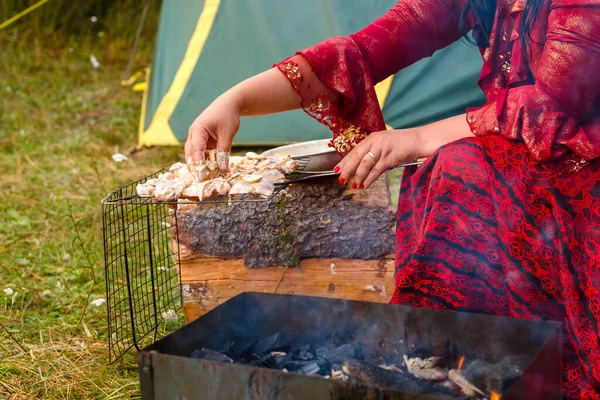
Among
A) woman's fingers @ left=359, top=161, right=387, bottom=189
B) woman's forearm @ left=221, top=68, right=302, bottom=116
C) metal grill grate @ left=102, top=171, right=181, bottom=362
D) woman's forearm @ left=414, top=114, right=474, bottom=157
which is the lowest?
metal grill grate @ left=102, top=171, right=181, bottom=362

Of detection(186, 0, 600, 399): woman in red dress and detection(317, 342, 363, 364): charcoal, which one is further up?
detection(186, 0, 600, 399): woman in red dress

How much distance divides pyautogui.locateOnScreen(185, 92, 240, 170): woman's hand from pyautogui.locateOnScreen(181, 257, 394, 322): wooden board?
0.49 metres

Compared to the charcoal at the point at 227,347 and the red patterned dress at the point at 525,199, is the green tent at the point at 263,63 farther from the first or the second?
the charcoal at the point at 227,347

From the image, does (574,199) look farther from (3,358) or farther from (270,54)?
(270,54)

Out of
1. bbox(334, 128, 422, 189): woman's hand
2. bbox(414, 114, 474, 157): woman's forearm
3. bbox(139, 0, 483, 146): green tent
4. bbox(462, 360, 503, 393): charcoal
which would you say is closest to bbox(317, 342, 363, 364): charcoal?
bbox(462, 360, 503, 393): charcoal

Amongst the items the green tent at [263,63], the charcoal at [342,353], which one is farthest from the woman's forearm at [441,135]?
the green tent at [263,63]

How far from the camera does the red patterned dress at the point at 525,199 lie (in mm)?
1476

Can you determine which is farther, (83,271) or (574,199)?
(83,271)

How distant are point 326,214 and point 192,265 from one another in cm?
47

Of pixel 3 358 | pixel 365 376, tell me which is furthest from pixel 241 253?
pixel 365 376

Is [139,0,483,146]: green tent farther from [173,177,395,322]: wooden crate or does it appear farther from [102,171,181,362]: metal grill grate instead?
[173,177,395,322]: wooden crate

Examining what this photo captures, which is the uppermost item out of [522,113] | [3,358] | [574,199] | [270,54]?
[270,54]

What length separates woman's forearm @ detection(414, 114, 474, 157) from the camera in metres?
1.73

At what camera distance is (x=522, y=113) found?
1525mm
